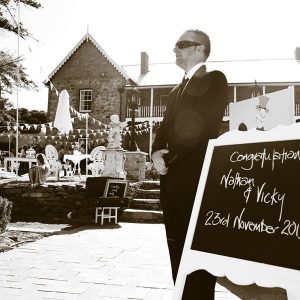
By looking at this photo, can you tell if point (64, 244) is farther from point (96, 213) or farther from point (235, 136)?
point (235, 136)

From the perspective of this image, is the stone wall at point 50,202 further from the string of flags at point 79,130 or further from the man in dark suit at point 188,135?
the string of flags at point 79,130

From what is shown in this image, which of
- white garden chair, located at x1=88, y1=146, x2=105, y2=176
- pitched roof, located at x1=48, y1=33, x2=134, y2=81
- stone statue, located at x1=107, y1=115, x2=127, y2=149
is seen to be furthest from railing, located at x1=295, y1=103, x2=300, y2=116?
stone statue, located at x1=107, y1=115, x2=127, y2=149

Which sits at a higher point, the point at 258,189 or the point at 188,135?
the point at 188,135

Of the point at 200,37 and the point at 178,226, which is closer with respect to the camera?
the point at 178,226

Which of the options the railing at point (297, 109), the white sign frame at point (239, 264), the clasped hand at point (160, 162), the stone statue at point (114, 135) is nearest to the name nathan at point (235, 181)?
the white sign frame at point (239, 264)

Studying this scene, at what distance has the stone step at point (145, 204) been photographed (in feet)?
30.6

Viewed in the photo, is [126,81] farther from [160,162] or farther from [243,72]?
[160,162]

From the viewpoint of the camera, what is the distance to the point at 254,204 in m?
1.95

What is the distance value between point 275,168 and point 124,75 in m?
23.8

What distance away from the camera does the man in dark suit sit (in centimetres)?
241

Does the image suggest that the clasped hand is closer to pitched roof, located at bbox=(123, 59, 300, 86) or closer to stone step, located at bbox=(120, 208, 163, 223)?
stone step, located at bbox=(120, 208, 163, 223)

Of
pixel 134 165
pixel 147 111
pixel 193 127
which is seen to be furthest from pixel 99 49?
pixel 193 127

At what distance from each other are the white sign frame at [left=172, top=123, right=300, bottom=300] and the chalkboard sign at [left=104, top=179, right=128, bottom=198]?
6248mm

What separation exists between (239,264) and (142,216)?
6961 millimetres
